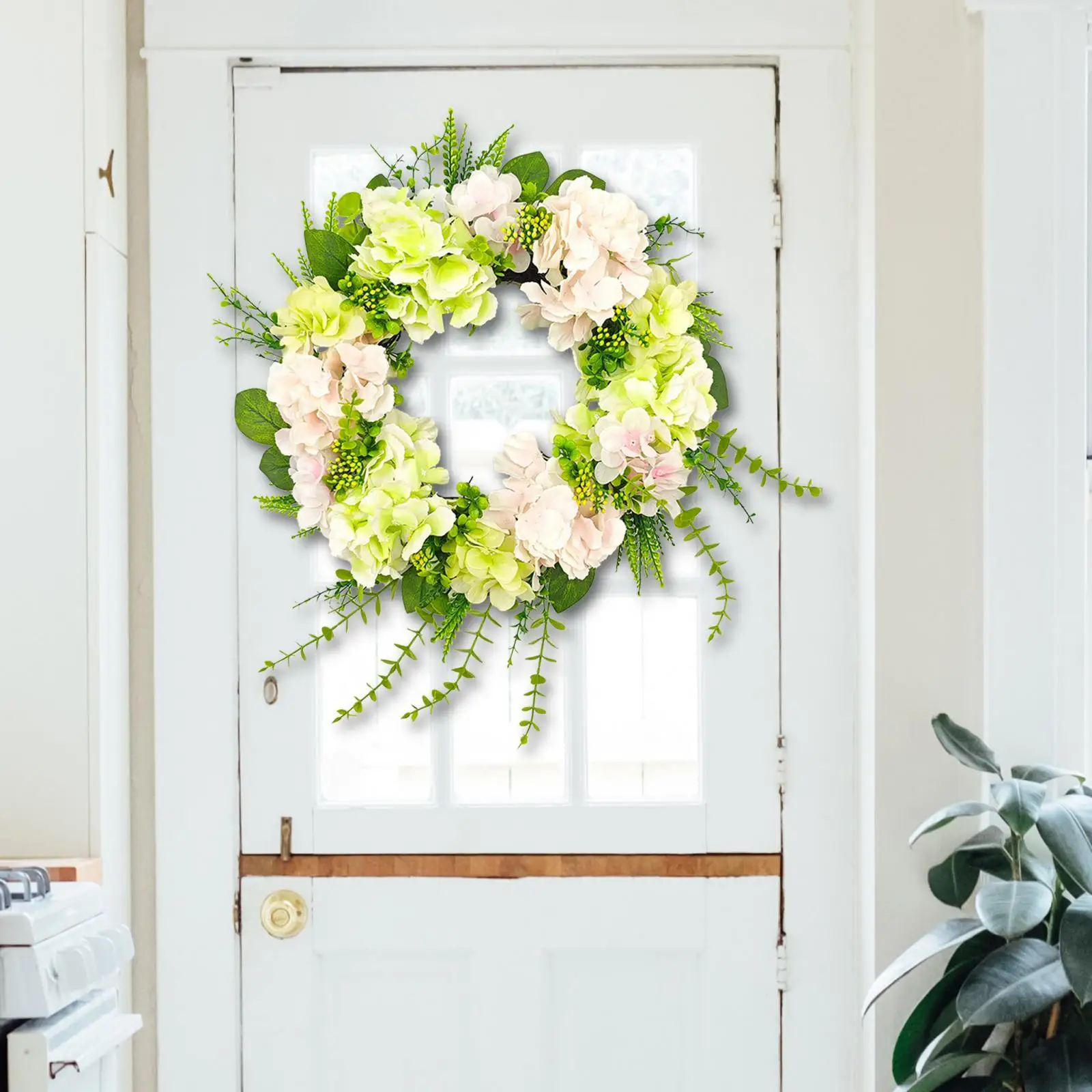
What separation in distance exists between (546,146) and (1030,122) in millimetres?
679

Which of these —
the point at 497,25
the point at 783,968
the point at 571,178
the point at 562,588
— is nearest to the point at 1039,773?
the point at 783,968

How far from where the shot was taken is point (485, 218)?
142 centimetres

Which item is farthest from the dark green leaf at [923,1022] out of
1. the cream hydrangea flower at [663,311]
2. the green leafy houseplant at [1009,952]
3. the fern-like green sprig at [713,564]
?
the cream hydrangea flower at [663,311]

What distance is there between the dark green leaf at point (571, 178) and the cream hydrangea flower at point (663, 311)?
153 millimetres

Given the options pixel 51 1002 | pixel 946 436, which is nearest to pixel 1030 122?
pixel 946 436

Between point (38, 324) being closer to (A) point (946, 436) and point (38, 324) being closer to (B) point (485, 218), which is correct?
(B) point (485, 218)

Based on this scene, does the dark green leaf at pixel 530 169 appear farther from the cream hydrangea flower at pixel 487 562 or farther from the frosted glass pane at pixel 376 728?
the frosted glass pane at pixel 376 728

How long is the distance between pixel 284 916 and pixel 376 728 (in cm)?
31

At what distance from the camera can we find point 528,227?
1.40 m

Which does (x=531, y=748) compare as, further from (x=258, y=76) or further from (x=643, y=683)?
(x=258, y=76)

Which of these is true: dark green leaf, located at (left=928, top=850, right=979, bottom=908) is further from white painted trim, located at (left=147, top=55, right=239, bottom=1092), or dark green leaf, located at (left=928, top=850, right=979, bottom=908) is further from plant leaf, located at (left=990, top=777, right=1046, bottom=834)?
white painted trim, located at (left=147, top=55, right=239, bottom=1092)

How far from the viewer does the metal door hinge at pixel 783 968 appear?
1504 mm

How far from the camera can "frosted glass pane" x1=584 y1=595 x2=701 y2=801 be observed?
1528mm

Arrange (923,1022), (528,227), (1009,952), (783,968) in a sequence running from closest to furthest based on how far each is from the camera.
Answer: (1009,952), (923,1022), (528,227), (783,968)
